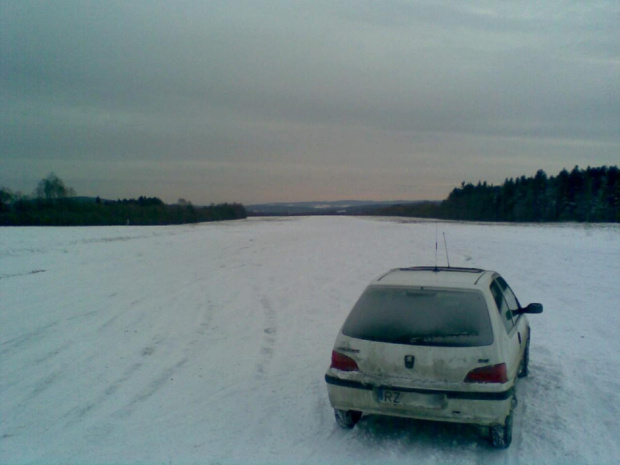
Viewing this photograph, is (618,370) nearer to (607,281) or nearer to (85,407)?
(85,407)

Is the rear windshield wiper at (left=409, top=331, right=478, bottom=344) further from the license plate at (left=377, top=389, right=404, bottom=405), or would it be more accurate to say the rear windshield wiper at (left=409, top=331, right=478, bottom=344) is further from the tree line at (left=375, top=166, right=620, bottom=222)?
the tree line at (left=375, top=166, right=620, bottom=222)

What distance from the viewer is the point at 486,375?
4.45 metres

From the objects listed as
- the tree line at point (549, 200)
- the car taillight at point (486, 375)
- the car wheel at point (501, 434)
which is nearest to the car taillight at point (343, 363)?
the car taillight at point (486, 375)

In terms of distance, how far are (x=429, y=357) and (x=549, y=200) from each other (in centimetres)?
9263

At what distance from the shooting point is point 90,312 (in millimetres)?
10625

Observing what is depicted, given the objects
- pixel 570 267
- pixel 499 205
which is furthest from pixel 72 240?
pixel 499 205

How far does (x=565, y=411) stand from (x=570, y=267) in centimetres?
1301

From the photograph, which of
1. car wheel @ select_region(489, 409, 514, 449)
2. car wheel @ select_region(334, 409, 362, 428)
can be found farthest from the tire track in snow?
car wheel @ select_region(489, 409, 514, 449)

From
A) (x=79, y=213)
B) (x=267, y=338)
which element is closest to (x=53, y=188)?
(x=79, y=213)

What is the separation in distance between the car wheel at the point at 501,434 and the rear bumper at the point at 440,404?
0.41 ft

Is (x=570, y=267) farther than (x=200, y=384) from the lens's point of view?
Yes

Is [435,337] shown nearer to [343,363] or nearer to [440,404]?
[440,404]

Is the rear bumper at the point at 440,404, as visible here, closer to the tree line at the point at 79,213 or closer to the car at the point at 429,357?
the car at the point at 429,357

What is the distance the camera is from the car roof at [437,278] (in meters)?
5.14
